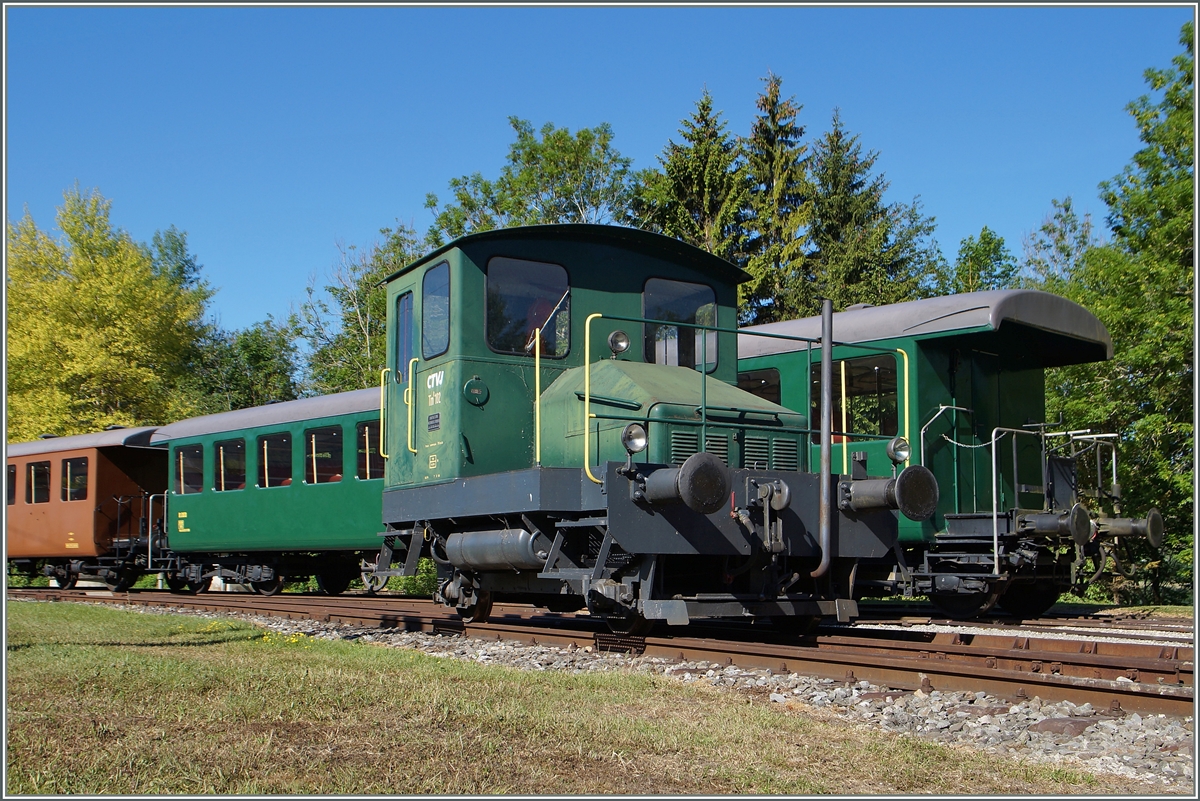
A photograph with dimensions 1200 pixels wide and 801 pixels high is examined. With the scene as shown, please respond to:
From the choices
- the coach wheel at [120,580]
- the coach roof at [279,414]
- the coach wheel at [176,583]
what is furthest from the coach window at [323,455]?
the coach wheel at [120,580]

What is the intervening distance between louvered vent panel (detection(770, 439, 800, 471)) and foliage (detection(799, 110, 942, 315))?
23.6 metres

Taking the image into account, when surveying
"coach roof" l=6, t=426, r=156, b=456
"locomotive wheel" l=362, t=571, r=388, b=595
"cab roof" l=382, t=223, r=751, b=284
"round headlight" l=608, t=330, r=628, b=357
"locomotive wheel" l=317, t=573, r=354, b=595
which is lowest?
"locomotive wheel" l=317, t=573, r=354, b=595

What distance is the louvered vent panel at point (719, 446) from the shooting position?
8570mm

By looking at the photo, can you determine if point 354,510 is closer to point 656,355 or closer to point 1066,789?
point 656,355

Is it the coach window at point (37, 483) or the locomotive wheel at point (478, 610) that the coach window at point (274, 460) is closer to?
the locomotive wheel at point (478, 610)

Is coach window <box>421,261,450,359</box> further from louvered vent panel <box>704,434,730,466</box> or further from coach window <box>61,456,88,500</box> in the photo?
coach window <box>61,456,88,500</box>

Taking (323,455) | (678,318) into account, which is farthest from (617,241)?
(323,455)

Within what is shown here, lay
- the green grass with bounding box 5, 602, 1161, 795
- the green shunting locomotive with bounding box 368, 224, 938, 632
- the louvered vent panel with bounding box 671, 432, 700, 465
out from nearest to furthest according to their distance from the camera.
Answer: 1. the green grass with bounding box 5, 602, 1161, 795
2. the green shunting locomotive with bounding box 368, 224, 938, 632
3. the louvered vent panel with bounding box 671, 432, 700, 465

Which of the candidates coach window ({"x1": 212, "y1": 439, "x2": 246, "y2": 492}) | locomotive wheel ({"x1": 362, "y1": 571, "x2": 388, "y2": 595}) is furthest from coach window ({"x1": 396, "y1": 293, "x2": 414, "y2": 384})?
coach window ({"x1": 212, "y1": 439, "x2": 246, "y2": 492})

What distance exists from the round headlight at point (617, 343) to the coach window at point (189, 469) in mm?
10706

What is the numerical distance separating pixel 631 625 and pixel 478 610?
239 cm

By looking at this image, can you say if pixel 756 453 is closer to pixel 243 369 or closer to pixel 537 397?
pixel 537 397

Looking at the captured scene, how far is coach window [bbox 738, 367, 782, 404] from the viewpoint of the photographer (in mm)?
11867

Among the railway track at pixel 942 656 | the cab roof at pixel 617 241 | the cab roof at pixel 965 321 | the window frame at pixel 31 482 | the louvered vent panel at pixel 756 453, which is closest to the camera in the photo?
the railway track at pixel 942 656
